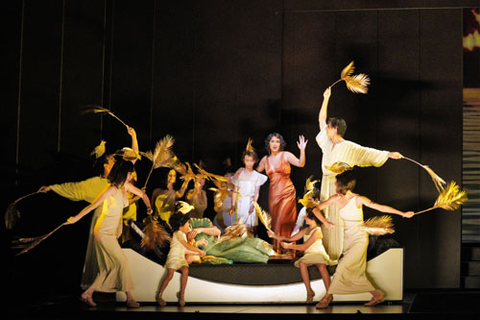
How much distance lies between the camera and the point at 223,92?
352 inches

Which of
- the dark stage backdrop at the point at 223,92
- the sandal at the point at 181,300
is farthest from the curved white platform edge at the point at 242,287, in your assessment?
the dark stage backdrop at the point at 223,92

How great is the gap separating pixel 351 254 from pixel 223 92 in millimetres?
3560

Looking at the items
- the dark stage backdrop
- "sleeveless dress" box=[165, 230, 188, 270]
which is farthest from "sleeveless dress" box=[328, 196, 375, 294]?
the dark stage backdrop

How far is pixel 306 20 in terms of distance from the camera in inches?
347

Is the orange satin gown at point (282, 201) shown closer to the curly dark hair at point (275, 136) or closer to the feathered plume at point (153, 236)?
the curly dark hair at point (275, 136)

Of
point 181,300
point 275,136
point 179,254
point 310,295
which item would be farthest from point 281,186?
point 181,300

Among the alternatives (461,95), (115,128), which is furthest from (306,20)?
(115,128)

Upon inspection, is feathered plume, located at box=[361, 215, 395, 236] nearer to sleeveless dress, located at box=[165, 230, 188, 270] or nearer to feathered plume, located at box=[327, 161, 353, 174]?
feathered plume, located at box=[327, 161, 353, 174]

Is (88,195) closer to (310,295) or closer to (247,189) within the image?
(247,189)

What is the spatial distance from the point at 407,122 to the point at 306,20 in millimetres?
1874

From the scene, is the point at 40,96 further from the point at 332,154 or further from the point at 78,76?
the point at 332,154

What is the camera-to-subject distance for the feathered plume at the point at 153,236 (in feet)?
20.7

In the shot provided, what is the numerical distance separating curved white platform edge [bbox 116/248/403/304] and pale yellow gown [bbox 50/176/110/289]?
339 mm

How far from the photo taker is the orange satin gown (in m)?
8.05
